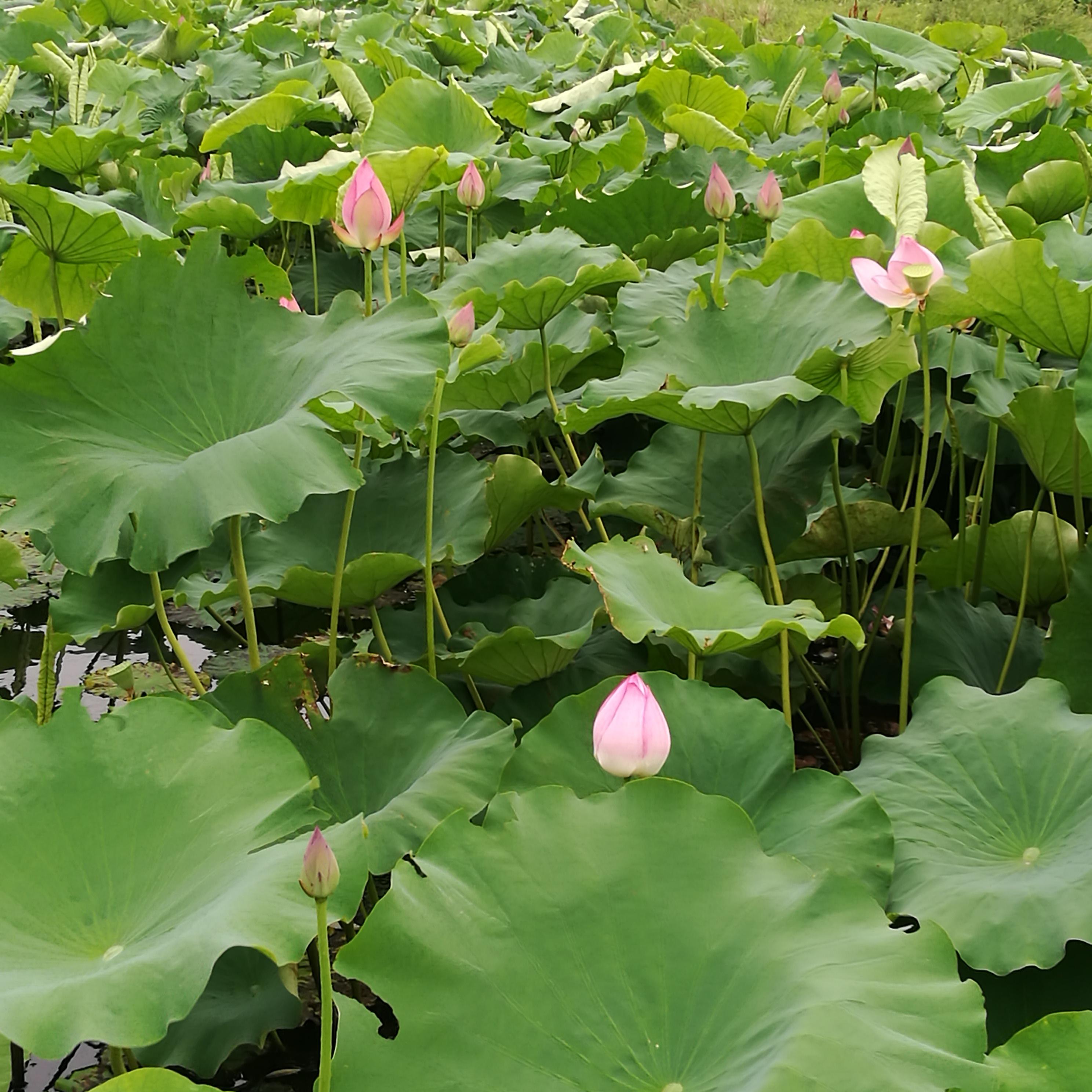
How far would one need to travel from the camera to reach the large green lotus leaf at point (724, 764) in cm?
96

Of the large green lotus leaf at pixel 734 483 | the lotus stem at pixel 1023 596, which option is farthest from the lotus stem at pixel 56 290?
the lotus stem at pixel 1023 596

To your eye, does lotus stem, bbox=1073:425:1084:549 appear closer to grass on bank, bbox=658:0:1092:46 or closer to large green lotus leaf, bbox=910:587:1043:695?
large green lotus leaf, bbox=910:587:1043:695

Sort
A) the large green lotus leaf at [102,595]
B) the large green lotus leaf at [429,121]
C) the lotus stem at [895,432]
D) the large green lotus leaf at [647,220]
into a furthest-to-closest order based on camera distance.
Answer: the large green lotus leaf at [429,121] < the large green lotus leaf at [647,220] < the lotus stem at [895,432] < the large green lotus leaf at [102,595]

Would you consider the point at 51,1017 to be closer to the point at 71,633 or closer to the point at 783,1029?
the point at 783,1029

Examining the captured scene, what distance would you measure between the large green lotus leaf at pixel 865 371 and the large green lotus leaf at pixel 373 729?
0.46 m

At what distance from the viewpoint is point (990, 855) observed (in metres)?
0.95

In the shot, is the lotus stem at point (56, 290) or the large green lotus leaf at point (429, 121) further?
the large green lotus leaf at point (429, 121)

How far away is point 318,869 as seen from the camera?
659 mm

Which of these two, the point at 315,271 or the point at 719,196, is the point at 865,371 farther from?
the point at 315,271

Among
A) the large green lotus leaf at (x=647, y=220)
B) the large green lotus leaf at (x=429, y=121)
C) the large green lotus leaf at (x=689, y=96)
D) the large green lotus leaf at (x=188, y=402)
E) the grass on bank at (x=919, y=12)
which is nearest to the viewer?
the large green lotus leaf at (x=188, y=402)

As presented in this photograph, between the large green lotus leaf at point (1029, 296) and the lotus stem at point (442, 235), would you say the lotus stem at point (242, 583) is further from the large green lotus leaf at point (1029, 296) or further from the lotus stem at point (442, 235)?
the lotus stem at point (442, 235)

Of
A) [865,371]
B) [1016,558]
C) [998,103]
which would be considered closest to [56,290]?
[865,371]

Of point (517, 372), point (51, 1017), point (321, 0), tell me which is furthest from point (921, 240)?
point (321, 0)

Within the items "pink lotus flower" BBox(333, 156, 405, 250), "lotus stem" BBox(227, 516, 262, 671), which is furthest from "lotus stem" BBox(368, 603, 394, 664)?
"pink lotus flower" BBox(333, 156, 405, 250)
